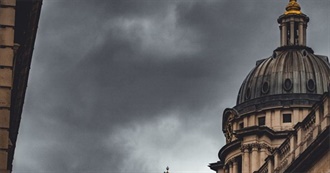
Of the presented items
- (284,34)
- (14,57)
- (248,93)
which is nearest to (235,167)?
(248,93)

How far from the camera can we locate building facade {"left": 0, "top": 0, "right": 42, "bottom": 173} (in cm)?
4128

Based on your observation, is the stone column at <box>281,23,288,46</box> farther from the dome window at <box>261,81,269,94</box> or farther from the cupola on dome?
the dome window at <box>261,81,269,94</box>

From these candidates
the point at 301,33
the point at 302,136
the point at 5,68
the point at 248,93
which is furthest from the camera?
the point at 301,33

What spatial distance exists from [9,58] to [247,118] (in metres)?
76.8

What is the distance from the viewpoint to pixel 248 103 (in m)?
119

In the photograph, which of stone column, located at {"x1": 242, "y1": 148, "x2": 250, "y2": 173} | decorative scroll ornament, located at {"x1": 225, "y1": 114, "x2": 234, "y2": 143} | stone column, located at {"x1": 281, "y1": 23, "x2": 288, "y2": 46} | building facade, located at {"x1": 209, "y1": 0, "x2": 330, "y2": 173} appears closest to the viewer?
stone column, located at {"x1": 242, "y1": 148, "x2": 250, "y2": 173}

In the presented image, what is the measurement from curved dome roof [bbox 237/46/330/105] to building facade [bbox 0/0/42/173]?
215 ft

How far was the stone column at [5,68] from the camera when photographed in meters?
41.2

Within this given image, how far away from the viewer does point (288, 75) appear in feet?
390

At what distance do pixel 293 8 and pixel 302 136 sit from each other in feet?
200

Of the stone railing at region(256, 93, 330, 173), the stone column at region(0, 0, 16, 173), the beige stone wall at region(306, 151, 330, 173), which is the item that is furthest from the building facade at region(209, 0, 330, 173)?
the stone column at region(0, 0, 16, 173)

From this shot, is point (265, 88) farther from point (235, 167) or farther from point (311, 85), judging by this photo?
point (235, 167)

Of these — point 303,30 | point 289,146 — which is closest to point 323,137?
point 289,146

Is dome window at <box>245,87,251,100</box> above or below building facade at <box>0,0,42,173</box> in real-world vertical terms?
above
